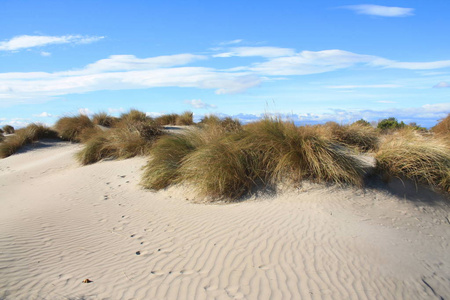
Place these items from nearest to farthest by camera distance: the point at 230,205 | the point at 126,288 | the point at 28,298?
1. the point at 28,298
2. the point at 126,288
3. the point at 230,205

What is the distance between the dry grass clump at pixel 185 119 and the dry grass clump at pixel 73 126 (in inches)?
190

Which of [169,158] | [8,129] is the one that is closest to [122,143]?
[169,158]

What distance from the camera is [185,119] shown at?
1947cm

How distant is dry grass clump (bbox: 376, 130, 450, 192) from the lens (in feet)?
24.2

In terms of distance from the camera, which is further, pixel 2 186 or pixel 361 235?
pixel 2 186

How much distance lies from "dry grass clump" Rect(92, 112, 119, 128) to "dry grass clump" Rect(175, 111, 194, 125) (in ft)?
11.7

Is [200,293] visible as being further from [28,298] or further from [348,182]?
[348,182]

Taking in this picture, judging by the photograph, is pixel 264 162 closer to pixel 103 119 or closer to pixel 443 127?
pixel 443 127

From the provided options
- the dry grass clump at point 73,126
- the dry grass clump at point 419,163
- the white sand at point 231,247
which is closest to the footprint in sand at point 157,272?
the white sand at point 231,247

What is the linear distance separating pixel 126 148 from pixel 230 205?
21.9ft

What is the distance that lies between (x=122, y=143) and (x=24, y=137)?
9.08m

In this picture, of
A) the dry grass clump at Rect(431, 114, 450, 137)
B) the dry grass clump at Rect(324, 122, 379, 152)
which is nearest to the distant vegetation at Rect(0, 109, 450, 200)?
the dry grass clump at Rect(324, 122, 379, 152)

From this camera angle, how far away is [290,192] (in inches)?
275

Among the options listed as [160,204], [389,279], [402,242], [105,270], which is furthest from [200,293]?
[160,204]
